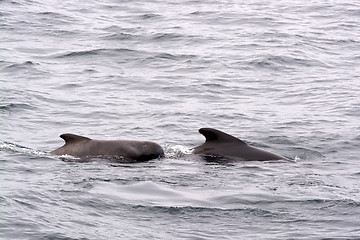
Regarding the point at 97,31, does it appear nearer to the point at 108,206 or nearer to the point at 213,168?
the point at 213,168

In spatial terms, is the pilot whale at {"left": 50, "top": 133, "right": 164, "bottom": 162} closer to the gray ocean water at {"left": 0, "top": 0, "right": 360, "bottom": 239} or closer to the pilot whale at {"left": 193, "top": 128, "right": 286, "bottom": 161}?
the gray ocean water at {"left": 0, "top": 0, "right": 360, "bottom": 239}

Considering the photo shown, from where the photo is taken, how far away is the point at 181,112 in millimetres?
19484

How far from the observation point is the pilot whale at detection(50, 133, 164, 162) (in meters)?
14.3

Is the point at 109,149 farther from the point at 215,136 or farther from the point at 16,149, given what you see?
the point at 16,149

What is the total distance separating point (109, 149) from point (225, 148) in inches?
75.1

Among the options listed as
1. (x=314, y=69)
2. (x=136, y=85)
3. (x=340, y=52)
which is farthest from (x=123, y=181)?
(x=340, y=52)

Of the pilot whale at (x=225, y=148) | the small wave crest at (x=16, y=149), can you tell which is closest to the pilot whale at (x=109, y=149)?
the small wave crest at (x=16, y=149)

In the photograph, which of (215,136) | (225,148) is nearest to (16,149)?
(215,136)

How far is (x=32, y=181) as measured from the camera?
507 inches

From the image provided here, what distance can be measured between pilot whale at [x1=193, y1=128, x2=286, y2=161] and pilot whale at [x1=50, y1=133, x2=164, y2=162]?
0.79 meters

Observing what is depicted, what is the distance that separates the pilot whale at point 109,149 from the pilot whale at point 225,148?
0.79 metres

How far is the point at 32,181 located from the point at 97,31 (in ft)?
57.5

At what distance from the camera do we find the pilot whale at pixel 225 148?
→ 14625mm

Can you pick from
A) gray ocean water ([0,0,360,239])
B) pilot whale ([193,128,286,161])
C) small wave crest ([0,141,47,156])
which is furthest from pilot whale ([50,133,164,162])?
pilot whale ([193,128,286,161])
